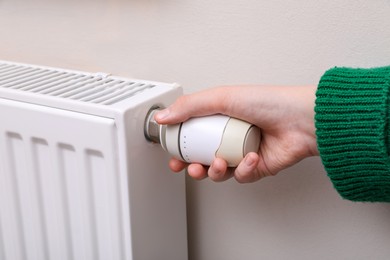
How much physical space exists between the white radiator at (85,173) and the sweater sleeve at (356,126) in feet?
0.55

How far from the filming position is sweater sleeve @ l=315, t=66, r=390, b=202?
0.42 m

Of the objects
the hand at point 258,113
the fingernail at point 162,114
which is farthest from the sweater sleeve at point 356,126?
the fingernail at point 162,114

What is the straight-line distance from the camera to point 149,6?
0.57 meters

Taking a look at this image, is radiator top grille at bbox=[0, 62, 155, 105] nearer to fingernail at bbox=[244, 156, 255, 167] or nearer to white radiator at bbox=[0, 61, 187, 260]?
white radiator at bbox=[0, 61, 187, 260]

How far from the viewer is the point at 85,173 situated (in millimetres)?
506

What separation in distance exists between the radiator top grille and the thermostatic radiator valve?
5cm

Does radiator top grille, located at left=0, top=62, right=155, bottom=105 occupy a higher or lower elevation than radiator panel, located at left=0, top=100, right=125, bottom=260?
higher

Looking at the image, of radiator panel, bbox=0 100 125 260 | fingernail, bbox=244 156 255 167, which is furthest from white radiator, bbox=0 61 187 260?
fingernail, bbox=244 156 255 167

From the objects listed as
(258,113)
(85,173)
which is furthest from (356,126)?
(85,173)

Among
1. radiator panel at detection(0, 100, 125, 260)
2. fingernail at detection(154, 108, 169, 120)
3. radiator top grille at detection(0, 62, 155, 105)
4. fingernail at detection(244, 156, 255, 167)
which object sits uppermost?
radiator top grille at detection(0, 62, 155, 105)

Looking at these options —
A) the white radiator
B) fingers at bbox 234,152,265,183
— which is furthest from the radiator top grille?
fingers at bbox 234,152,265,183

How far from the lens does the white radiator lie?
1.59ft

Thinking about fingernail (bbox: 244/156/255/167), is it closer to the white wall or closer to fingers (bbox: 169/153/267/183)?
fingers (bbox: 169/153/267/183)

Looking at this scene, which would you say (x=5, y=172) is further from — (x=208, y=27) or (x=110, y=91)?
(x=208, y=27)
